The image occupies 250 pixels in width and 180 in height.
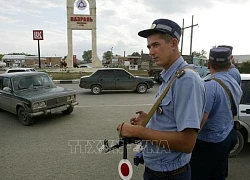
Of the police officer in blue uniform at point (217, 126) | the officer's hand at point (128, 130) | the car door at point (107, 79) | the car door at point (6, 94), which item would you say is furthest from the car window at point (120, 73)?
the officer's hand at point (128, 130)

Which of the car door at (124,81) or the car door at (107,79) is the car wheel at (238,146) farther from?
the car door at (107,79)

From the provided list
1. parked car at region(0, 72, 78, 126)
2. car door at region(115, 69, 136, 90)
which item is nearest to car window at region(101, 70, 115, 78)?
car door at region(115, 69, 136, 90)

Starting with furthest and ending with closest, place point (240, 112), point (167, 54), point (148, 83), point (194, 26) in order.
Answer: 1. point (194, 26)
2. point (148, 83)
3. point (240, 112)
4. point (167, 54)

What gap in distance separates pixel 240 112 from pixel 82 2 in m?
29.4

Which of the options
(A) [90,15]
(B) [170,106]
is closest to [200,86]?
(B) [170,106]

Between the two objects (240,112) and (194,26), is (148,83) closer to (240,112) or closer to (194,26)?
(240,112)

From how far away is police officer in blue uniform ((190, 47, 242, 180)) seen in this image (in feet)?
7.18

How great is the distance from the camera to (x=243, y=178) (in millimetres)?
3332

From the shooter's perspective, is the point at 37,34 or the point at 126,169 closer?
the point at 126,169

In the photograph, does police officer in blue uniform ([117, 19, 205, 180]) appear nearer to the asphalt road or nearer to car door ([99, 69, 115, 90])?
the asphalt road

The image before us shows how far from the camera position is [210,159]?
2287 millimetres

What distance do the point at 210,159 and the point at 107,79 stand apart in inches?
413

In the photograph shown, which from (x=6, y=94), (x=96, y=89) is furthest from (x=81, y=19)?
(x=6, y=94)

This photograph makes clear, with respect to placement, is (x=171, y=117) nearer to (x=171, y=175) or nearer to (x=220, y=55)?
(x=171, y=175)
